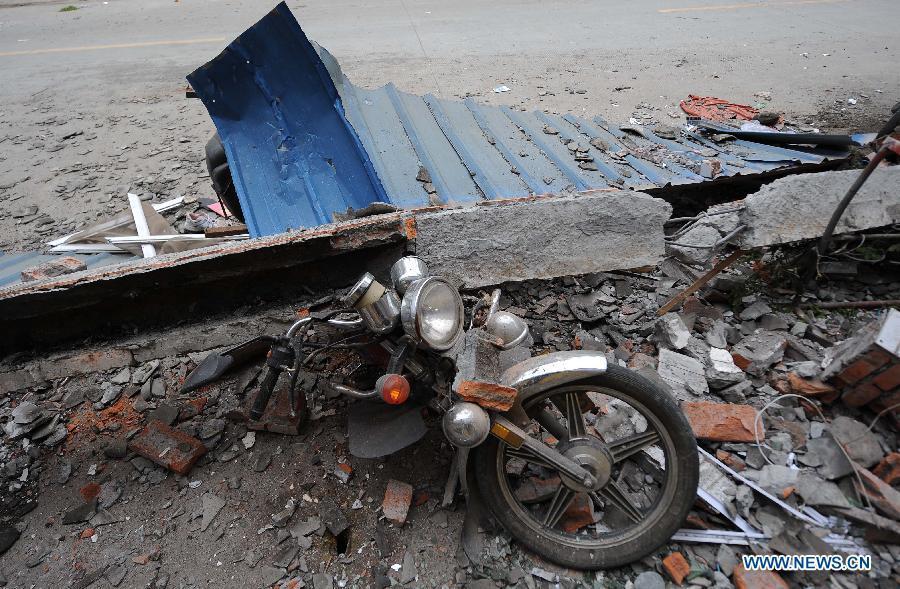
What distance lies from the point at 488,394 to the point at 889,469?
1.85m

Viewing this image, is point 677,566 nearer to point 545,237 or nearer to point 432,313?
point 432,313

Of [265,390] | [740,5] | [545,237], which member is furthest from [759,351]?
[740,5]

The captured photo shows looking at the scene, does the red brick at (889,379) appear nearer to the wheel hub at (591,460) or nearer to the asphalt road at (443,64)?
the wheel hub at (591,460)

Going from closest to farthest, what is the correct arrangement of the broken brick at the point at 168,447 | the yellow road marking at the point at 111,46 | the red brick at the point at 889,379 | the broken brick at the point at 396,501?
the red brick at the point at 889,379
the broken brick at the point at 396,501
the broken brick at the point at 168,447
the yellow road marking at the point at 111,46

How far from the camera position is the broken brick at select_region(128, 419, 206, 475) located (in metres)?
2.61

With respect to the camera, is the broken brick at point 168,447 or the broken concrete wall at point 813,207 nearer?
the broken brick at point 168,447

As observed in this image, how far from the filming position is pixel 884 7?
28.6ft

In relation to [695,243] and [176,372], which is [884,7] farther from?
[176,372]

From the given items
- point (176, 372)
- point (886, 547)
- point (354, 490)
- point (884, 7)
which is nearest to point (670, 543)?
point (886, 547)

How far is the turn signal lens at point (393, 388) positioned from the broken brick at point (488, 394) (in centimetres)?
23

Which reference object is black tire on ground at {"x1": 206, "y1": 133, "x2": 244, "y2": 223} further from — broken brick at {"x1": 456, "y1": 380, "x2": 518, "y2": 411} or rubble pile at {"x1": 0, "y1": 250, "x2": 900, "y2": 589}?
broken brick at {"x1": 456, "y1": 380, "x2": 518, "y2": 411}

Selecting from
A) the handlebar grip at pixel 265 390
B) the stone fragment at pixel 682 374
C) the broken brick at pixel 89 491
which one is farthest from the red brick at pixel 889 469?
the broken brick at pixel 89 491

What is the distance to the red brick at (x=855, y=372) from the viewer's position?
2312 mm

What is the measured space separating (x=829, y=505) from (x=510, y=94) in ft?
19.2
